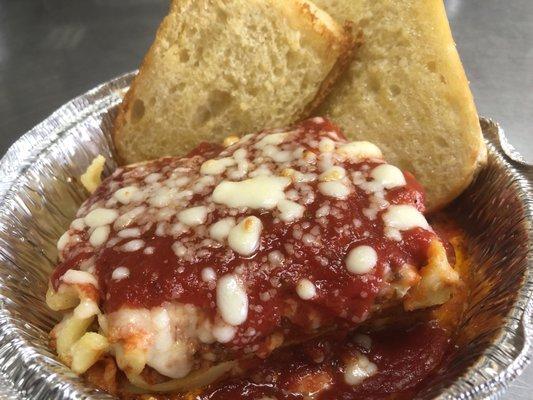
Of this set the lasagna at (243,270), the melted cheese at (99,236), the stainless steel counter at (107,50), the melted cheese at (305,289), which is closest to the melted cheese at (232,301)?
the lasagna at (243,270)

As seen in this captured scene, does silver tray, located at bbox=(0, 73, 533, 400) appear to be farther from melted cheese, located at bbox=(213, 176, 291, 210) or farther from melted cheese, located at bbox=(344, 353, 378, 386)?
melted cheese, located at bbox=(213, 176, 291, 210)

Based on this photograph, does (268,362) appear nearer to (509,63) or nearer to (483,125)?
(483,125)

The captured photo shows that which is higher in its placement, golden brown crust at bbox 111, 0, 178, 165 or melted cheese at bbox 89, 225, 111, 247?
golden brown crust at bbox 111, 0, 178, 165

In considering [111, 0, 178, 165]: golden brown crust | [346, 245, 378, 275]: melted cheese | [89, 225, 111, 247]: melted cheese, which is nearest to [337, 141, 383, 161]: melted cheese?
[346, 245, 378, 275]: melted cheese

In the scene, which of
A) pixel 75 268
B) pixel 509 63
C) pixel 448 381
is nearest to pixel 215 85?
pixel 75 268

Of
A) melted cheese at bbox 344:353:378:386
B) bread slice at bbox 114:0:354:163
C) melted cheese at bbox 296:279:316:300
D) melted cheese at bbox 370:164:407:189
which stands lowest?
melted cheese at bbox 344:353:378:386

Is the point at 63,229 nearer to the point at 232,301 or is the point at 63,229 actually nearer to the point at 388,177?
the point at 232,301

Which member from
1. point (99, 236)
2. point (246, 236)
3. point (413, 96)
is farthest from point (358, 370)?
point (413, 96)
